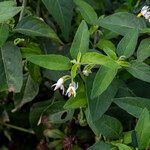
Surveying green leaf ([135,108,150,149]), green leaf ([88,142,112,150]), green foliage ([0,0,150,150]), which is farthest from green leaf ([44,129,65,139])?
green leaf ([135,108,150,149])

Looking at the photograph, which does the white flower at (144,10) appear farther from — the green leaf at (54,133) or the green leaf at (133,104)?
the green leaf at (54,133)

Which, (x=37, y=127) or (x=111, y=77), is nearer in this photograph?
(x=111, y=77)

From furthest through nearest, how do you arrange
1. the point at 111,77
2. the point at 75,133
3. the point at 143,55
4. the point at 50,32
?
the point at 75,133 < the point at 50,32 < the point at 143,55 < the point at 111,77

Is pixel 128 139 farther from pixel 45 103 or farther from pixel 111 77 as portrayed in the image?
pixel 45 103

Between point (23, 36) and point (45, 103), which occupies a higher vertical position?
point (23, 36)

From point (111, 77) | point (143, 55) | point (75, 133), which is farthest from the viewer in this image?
point (75, 133)

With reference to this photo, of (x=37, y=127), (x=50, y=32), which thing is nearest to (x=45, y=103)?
(x=37, y=127)

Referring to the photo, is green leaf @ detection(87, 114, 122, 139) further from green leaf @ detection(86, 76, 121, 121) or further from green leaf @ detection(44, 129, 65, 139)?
green leaf @ detection(44, 129, 65, 139)
